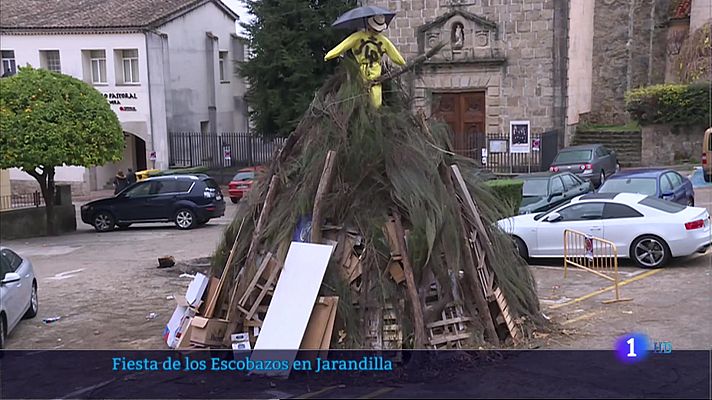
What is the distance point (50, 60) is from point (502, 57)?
2026cm

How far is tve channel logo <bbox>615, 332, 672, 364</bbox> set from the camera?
8.61 m

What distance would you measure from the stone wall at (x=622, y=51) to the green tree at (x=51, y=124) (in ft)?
77.6

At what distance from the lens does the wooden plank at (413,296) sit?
837 cm

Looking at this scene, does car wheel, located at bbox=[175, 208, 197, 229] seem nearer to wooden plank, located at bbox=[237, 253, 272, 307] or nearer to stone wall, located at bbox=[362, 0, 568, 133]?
stone wall, located at bbox=[362, 0, 568, 133]

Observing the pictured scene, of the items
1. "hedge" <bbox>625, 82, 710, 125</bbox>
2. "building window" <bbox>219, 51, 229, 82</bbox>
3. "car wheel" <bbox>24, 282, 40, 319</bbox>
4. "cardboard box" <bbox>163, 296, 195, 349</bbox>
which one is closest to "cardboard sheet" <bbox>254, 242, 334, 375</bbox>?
"cardboard box" <bbox>163, 296, 195, 349</bbox>

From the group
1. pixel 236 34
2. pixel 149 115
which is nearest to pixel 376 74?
pixel 149 115

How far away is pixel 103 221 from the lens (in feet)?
80.6

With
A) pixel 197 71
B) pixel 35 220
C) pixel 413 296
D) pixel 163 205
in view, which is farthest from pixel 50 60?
pixel 413 296

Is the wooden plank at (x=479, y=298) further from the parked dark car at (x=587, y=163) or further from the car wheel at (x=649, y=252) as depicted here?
the parked dark car at (x=587, y=163)

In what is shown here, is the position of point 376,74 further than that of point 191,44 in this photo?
No

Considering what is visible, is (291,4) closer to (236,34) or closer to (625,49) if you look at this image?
(236,34)

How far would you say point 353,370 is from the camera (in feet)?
27.1

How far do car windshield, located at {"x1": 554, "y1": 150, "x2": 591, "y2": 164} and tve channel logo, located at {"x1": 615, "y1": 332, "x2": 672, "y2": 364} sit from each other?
16.3m

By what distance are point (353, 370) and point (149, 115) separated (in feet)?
94.6
